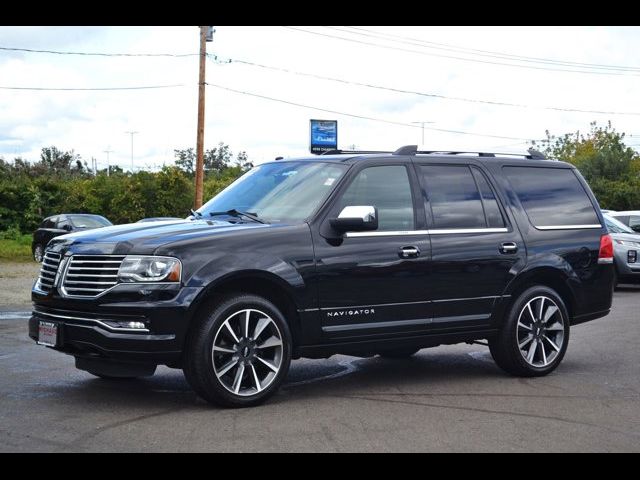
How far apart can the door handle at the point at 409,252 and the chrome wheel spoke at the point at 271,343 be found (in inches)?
50.8

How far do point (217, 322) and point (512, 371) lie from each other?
305 centimetres

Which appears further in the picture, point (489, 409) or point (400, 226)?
point (400, 226)

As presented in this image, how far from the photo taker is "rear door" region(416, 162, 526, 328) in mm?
7734

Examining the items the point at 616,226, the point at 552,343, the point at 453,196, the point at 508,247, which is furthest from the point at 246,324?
the point at 616,226

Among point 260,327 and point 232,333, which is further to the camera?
point 260,327

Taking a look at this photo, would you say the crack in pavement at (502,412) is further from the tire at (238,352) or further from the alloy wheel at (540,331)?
the alloy wheel at (540,331)

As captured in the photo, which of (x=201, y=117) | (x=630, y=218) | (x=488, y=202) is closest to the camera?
(x=488, y=202)

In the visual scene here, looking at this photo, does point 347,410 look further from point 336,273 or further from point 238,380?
point 336,273

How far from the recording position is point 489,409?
686 cm

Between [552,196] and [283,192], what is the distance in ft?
9.05

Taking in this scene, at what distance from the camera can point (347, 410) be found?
673 cm

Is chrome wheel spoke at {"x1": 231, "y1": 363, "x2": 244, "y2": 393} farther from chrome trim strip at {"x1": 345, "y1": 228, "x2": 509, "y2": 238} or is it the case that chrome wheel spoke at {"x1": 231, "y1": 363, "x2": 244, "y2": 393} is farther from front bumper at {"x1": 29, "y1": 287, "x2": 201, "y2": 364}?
chrome trim strip at {"x1": 345, "y1": 228, "x2": 509, "y2": 238}

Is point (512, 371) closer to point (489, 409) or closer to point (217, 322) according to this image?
point (489, 409)
